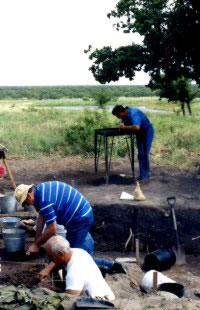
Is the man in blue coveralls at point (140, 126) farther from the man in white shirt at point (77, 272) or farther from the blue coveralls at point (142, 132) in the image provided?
the man in white shirt at point (77, 272)

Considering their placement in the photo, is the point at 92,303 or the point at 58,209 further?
the point at 58,209

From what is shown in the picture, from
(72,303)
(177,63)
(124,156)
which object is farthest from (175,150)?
(72,303)

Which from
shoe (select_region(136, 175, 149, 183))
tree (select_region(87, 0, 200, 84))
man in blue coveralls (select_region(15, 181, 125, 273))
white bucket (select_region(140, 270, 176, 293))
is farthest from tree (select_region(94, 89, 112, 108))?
man in blue coveralls (select_region(15, 181, 125, 273))

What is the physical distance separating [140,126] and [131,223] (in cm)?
280

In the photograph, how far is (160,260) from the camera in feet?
22.1

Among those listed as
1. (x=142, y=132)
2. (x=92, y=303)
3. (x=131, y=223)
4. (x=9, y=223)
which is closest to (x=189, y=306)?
(x=92, y=303)

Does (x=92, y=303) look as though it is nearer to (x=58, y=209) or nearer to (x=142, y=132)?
(x=58, y=209)

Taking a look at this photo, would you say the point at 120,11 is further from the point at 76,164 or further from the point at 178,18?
the point at 76,164

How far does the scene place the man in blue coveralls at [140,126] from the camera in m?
9.70

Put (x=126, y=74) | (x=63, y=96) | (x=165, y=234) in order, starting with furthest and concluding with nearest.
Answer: (x=63, y=96) < (x=126, y=74) < (x=165, y=234)

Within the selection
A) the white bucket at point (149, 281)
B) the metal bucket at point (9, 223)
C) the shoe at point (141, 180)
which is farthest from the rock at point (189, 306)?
the shoe at point (141, 180)

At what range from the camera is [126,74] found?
13188 millimetres

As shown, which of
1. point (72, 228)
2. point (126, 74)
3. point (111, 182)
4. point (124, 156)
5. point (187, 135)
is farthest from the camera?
point (187, 135)

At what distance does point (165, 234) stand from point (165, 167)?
466 cm
